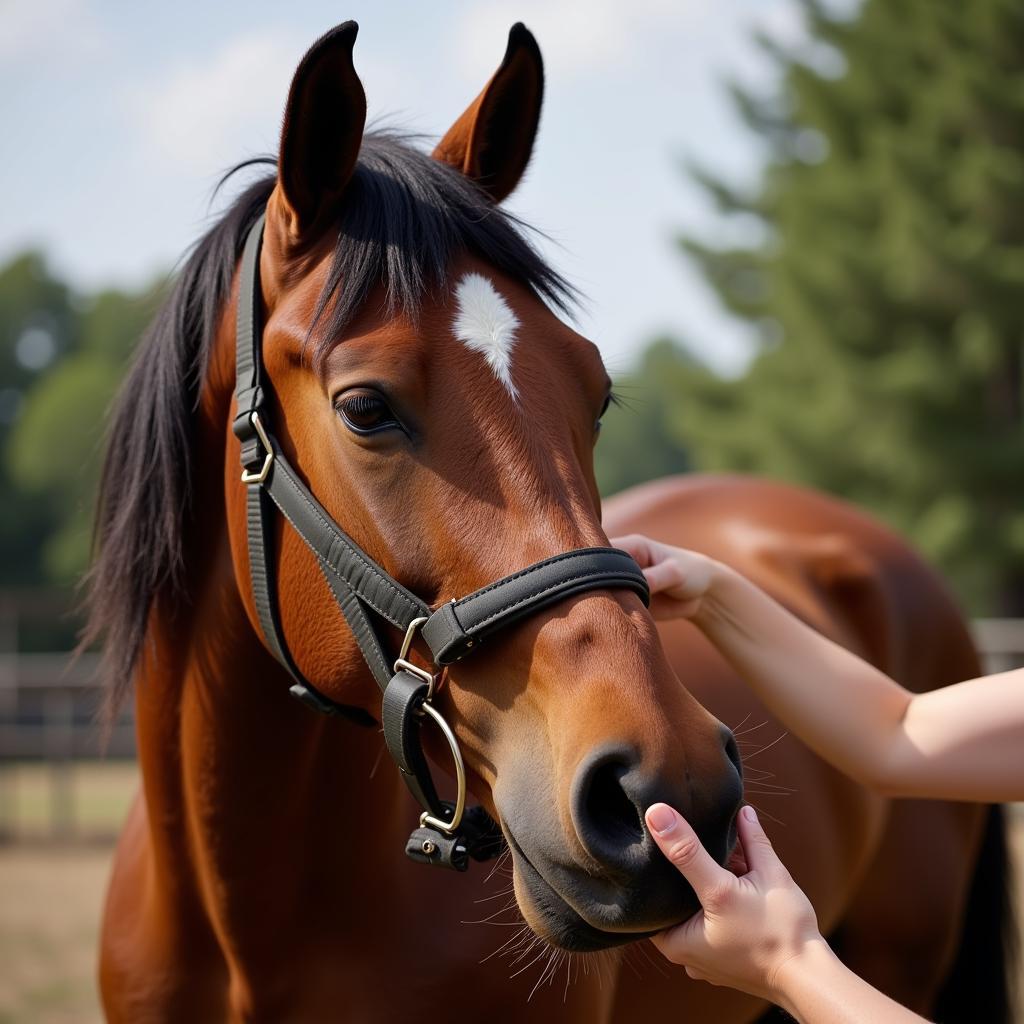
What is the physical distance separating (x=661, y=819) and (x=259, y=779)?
3.14ft

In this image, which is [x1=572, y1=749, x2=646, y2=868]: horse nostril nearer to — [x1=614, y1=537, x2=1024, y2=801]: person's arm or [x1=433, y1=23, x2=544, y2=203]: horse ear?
[x1=614, y1=537, x2=1024, y2=801]: person's arm

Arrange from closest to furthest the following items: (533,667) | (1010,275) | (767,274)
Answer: (533,667), (1010,275), (767,274)

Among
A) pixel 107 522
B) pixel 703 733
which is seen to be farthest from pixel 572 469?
pixel 107 522

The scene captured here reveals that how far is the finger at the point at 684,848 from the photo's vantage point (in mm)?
1410

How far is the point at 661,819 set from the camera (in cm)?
141

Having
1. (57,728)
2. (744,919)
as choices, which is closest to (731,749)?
(744,919)

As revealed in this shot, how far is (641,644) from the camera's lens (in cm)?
158

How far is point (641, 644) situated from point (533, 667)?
159 millimetres

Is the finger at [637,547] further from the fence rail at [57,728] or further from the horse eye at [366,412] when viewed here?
the fence rail at [57,728]

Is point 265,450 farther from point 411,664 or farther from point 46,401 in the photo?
point 46,401

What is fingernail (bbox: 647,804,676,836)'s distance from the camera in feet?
4.62

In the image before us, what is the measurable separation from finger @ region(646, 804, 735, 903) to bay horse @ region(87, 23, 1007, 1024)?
0.04 meters

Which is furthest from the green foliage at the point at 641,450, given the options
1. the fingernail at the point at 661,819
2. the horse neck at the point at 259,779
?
the fingernail at the point at 661,819

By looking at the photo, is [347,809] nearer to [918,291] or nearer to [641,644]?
[641,644]
